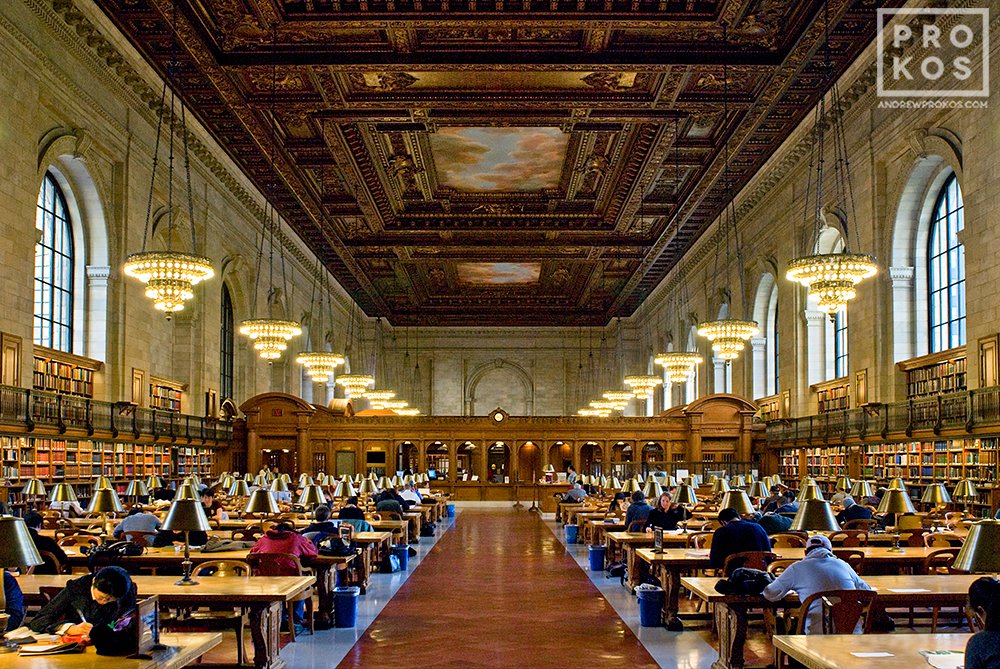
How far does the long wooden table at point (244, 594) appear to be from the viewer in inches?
282

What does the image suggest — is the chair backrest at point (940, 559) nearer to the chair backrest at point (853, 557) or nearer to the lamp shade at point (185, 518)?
the chair backrest at point (853, 557)

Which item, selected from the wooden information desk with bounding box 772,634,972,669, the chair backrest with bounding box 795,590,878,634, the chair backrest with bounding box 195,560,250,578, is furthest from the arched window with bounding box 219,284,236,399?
the wooden information desk with bounding box 772,634,972,669

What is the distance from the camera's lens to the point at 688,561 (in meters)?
9.67

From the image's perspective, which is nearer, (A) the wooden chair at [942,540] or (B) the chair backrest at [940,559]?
(B) the chair backrest at [940,559]

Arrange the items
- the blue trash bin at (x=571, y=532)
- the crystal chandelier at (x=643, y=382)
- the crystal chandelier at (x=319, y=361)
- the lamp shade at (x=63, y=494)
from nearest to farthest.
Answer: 1. the lamp shade at (x=63, y=494)
2. the blue trash bin at (x=571, y=532)
3. the crystal chandelier at (x=319, y=361)
4. the crystal chandelier at (x=643, y=382)

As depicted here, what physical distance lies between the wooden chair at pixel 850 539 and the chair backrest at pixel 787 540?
442 mm

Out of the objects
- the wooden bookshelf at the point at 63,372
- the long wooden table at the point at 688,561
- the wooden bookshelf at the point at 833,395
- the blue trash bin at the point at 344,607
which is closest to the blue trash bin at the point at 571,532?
the wooden bookshelf at the point at 833,395

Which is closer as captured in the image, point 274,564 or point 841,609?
point 841,609

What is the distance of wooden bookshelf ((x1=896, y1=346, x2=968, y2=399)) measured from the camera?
715 inches

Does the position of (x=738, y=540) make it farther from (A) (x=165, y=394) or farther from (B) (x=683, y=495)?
(A) (x=165, y=394)

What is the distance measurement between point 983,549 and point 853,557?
4.45 metres

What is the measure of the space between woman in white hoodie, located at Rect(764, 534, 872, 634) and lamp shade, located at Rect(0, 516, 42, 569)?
14.8ft

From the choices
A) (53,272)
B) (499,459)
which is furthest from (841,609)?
(499,459)

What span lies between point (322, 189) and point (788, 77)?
482 inches
